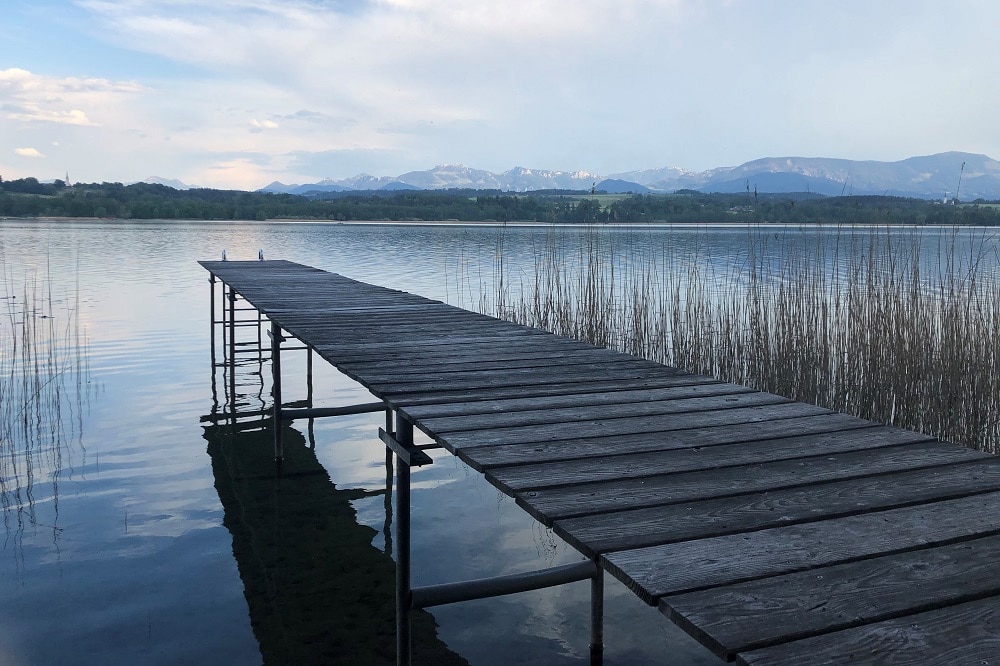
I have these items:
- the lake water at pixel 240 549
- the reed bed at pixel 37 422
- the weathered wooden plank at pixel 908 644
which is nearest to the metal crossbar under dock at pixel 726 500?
the weathered wooden plank at pixel 908 644

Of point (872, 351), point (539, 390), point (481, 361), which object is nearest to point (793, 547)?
point (539, 390)

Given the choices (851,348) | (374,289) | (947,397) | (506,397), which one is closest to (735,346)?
(851,348)

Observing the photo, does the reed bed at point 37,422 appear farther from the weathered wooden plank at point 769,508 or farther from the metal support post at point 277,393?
the weathered wooden plank at point 769,508

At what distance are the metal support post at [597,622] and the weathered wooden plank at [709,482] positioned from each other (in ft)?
3.25

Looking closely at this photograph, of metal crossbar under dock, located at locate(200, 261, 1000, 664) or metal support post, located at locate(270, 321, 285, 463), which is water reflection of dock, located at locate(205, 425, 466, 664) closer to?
metal support post, located at locate(270, 321, 285, 463)

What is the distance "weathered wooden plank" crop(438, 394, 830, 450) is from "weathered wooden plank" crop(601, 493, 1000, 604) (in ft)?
2.72

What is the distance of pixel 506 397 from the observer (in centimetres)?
303

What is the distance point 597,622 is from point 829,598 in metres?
1.71

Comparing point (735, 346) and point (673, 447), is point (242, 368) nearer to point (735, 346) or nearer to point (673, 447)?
point (735, 346)

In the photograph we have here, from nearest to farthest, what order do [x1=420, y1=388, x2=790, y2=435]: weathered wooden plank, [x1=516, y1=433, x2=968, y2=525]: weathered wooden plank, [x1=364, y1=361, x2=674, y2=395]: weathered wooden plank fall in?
[x1=516, y1=433, x2=968, y2=525]: weathered wooden plank < [x1=420, y1=388, x2=790, y2=435]: weathered wooden plank < [x1=364, y1=361, x2=674, y2=395]: weathered wooden plank

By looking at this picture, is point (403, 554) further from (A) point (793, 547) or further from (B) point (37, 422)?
(B) point (37, 422)

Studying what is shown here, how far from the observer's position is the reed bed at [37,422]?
4.39 meters

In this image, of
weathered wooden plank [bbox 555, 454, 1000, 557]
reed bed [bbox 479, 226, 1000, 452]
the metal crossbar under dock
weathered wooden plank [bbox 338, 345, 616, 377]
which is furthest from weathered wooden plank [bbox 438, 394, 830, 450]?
reed bed [bbox 479, 226, 1000, 452]

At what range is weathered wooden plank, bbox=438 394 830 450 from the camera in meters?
2.41
